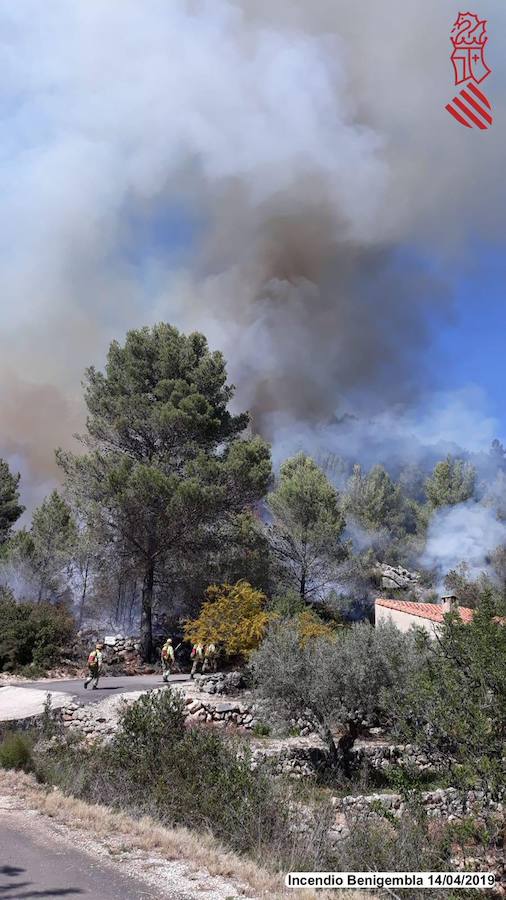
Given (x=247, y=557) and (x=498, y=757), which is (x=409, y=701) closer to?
(x=498, y=757)

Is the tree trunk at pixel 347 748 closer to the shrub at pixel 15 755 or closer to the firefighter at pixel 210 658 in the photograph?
the shrub at pixel 15 755

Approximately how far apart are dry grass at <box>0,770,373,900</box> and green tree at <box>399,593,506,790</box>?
232cm

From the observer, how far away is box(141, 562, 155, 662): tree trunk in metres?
28.4

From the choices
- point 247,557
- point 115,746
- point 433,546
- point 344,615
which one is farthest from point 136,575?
point 433,546

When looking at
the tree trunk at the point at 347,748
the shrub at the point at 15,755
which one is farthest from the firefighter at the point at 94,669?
the shrub at the point at 15,755

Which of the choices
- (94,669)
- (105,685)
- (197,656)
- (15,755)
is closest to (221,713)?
(94,669)

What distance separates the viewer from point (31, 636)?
2525cm

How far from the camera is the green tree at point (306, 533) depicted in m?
36.0

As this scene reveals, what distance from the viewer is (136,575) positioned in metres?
31.2

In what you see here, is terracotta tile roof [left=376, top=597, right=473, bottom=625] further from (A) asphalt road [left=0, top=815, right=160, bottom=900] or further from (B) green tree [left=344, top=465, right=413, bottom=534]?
(A) asphalt road [left=0, top=815, right=160, bottom=900]

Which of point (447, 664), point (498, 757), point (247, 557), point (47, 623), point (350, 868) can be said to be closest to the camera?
A: point (350, 868)

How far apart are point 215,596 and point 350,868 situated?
19.7m

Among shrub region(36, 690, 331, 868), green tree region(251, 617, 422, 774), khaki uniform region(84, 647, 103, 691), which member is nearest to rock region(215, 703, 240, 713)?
green tree region(251, 617, 422, 774)

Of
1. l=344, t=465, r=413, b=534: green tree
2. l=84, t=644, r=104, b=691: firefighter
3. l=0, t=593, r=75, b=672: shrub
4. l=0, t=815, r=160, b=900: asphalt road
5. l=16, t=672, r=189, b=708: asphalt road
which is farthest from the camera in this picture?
l=344, t=465, r=413, b=534: green tree
